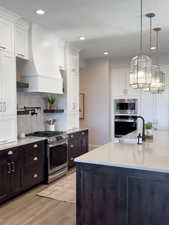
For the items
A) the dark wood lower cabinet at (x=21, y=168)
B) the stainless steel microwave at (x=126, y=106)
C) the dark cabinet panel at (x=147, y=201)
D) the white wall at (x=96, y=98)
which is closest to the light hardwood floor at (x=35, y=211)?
the dark wood lower cabinet at (x=21, y=168)

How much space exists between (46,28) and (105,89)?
3.46 metres

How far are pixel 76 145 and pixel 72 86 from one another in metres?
1.51

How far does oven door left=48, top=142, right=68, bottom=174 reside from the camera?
459 centimetres

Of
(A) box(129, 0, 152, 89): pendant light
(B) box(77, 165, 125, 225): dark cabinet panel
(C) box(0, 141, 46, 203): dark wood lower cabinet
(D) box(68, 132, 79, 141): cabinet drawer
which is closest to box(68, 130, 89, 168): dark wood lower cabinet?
(D) box(68, 132, 79, 141): cabinet drawer

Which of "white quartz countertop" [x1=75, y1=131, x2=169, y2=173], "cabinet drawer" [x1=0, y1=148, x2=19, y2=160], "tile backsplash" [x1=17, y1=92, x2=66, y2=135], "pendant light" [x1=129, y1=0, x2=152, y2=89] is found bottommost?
"cabinet drawer" [x1=0, y1=148, x2=19, y2=160]

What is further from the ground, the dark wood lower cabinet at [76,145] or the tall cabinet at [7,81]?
the tall cabinet at [7,81]

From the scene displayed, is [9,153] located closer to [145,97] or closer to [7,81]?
[7,81]

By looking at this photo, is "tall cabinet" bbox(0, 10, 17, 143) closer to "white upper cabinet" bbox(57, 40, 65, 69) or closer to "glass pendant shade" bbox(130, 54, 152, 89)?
"white upper cabinet" bbox(57, 40, 65, 69)

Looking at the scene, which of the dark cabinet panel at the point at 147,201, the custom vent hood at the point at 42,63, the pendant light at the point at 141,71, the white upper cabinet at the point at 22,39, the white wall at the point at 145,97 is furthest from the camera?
the white wall at the point at 145,97

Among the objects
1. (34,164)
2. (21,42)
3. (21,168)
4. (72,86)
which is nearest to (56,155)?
(34,164)

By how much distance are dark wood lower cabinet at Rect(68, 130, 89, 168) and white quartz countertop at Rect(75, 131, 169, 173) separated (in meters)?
2.17

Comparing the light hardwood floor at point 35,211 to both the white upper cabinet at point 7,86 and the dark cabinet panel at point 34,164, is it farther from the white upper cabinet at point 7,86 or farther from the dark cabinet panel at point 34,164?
the white upper cabinet at point 7,86

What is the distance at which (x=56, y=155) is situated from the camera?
4.78 m

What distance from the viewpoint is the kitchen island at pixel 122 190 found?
2306mm
